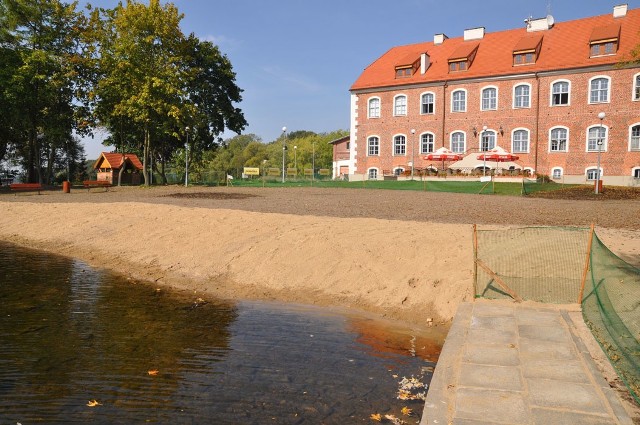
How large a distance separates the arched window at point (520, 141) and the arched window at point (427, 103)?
338 inches

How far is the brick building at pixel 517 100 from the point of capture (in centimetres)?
4328

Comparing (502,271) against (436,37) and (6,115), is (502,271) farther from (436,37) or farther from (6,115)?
(436,37)

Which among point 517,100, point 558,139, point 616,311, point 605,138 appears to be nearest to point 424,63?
point 517,100

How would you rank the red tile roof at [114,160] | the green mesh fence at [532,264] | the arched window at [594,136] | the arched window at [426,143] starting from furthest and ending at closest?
the red tile roof at [114,160], the arched window at [426,143], the arched window at [594,136], the green mesh fence at [532,264]

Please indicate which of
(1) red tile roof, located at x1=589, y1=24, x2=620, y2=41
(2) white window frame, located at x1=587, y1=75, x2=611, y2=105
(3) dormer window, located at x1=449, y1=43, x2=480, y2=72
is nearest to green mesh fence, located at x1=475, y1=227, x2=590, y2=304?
(2) white window frame, located at x1=587, y1=75, x2=611, y2=105

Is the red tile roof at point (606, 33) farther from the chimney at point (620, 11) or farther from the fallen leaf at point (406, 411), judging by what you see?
the fallen leaf at point (406, 411)

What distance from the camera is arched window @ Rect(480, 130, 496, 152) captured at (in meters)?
48.3

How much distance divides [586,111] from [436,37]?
19.5 meters

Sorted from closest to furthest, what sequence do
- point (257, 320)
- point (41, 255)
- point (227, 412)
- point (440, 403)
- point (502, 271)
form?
point (440, 403) < point (227, 412) < point (257, 320) < point (502, 271) < point (41, 255)

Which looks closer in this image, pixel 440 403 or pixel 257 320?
pixel 440 403

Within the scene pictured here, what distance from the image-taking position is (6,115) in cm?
4312

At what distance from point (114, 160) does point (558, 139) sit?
153 ft

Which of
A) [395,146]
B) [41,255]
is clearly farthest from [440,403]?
[395,146]

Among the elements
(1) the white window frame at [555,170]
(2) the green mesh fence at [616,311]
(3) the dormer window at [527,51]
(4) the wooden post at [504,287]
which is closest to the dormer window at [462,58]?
(3) the dormer window at [527,51]
